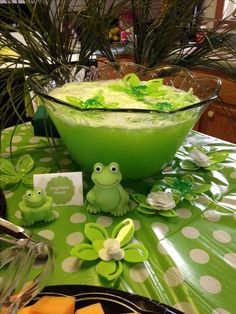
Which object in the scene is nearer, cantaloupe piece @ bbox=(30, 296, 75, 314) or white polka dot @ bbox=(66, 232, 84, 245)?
cantaloupe piece @ bbox=(30, 296, 75, 314)

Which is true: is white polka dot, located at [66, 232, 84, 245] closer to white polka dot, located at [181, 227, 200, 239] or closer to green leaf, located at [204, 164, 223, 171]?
white polka dot, located at [181, 227, 200, 239]

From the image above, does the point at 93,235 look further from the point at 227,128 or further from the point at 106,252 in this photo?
the point at 227,128

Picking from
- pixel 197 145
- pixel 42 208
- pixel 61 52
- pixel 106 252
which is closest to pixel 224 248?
pixel 106 252

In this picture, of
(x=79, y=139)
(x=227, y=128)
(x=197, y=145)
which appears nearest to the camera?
(x=79, y=139)

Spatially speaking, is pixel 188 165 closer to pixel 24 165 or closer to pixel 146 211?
pixel 146 211

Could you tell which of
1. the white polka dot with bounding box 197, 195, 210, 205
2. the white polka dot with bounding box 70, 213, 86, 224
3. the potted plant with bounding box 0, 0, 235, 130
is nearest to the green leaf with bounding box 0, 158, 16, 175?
the potted plant with bounding box 0, 0, 235, 130

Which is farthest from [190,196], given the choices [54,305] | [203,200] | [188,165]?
[54,305]

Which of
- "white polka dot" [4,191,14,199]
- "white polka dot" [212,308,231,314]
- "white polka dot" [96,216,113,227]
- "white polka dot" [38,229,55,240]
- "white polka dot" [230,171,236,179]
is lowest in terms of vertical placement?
"white polka dot" [4,191,14,199]
